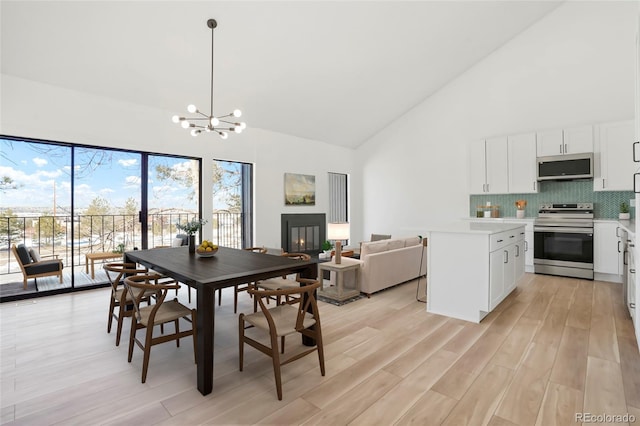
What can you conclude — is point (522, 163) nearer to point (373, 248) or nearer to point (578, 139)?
point (578, 139)

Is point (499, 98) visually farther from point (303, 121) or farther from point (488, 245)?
point (488, 245)

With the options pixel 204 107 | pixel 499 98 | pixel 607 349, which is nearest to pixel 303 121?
pixel 204 107

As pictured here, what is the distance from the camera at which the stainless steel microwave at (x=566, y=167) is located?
5.30m

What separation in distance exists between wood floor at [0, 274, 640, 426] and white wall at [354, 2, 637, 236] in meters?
1.65

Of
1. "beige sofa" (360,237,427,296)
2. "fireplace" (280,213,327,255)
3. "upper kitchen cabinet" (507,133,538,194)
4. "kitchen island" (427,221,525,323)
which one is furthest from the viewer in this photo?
"fireplace" (280,213,327,255)

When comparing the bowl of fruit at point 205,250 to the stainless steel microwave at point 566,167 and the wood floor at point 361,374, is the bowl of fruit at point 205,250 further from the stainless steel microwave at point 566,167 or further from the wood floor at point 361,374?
the stainless steel microwave at point 566,167

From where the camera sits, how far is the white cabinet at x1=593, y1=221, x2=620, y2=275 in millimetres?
4996

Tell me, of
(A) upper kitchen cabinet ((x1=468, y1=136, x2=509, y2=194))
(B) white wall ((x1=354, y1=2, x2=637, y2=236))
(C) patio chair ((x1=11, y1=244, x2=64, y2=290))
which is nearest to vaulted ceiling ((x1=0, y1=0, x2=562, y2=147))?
(B) white wall ((x1=354, y1=2, x2=637, y2=236))

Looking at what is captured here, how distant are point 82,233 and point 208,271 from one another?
3.84 metres

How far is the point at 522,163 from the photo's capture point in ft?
19.5

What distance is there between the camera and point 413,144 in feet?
25.3

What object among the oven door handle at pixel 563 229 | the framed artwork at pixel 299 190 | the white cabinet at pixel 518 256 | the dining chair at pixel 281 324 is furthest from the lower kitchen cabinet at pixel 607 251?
the framed artwork at pixel 299 190

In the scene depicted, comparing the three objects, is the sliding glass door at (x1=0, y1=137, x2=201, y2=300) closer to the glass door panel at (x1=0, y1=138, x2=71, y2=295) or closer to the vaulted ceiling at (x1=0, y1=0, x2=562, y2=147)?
the glass door panel at (x1=0, y1=138, x2=71, y2=295)

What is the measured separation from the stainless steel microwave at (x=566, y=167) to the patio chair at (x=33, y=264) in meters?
7.88
